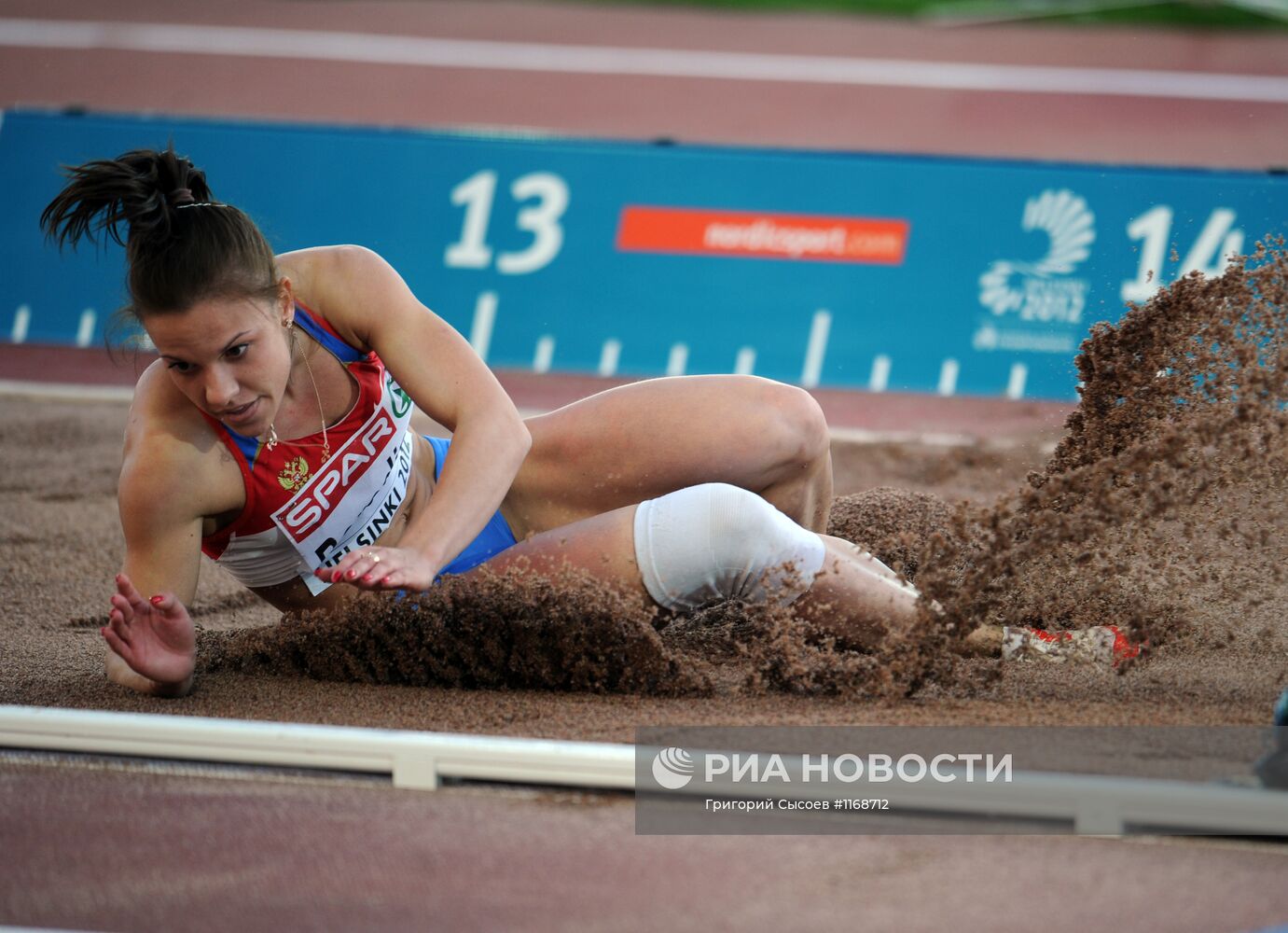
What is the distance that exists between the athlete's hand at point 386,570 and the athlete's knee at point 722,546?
1.30 feet

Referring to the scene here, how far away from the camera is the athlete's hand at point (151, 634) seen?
2.18 meters

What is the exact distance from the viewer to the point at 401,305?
2.43m

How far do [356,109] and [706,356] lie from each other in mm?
4234

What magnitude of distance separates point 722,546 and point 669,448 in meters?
0.29

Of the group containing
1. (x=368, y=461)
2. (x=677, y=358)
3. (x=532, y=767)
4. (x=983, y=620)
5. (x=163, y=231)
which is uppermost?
(x=163, y=231)

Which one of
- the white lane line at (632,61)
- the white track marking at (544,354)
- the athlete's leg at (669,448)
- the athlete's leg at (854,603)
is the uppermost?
the white lane line at (632,61)

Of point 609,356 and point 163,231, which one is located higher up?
point 163,231

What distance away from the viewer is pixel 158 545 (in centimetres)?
230

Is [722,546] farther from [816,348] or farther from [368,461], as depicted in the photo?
[816,348]

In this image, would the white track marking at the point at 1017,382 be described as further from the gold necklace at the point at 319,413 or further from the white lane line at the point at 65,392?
the gold necklace at the point at 319,413

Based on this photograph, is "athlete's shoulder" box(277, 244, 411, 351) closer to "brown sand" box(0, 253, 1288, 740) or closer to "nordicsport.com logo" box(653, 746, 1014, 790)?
"brown sand" box(0, 253, 1288, 740)

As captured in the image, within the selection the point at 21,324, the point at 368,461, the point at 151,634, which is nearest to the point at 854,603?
the point at 368,461

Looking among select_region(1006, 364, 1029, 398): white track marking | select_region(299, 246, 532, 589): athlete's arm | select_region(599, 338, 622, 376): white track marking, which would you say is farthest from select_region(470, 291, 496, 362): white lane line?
select_region(299, 246, 532, 589): athlete's arm

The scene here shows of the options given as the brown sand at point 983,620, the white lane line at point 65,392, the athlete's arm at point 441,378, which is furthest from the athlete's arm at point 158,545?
the white lane line at point 65,392
